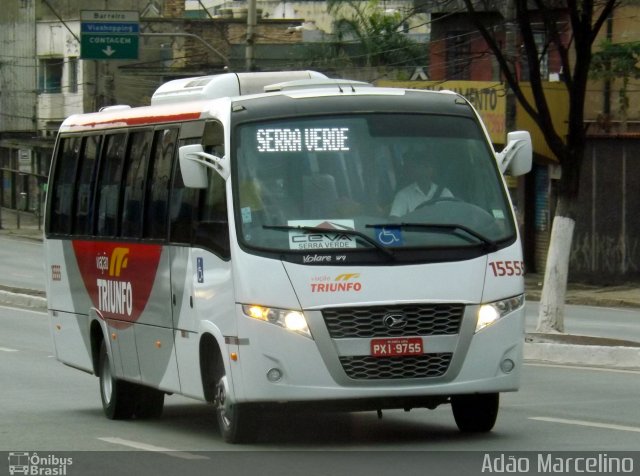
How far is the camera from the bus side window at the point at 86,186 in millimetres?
13570

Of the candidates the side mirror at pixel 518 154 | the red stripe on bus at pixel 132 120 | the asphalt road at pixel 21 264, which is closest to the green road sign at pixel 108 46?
the asphalt road at pixel 21 264

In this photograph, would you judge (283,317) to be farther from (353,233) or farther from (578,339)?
(578,339)

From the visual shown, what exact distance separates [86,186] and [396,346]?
4964mm

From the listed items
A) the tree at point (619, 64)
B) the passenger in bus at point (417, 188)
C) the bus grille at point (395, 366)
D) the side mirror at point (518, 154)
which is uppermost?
the tree at point (619, 64)

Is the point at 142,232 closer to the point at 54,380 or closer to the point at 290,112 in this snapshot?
the point at 290,112

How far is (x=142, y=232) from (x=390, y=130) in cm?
261

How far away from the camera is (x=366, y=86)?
11133 millimetres

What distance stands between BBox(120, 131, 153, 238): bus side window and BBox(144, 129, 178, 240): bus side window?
0.15m

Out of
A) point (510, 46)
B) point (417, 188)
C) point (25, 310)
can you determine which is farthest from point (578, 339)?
point (510, 46)

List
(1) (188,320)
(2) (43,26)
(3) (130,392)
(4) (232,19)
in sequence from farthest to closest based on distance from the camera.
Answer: (2) (43,26) < (4) (232,19) < (3) (130,392) < (1) (188,320)

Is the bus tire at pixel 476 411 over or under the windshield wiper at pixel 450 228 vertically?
under

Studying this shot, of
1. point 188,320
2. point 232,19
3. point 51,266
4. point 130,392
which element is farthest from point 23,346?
point 232,19

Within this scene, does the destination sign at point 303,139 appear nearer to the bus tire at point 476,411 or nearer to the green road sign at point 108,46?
the bus tire at point 476,411

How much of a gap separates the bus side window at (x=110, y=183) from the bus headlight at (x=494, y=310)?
4.05 metres
